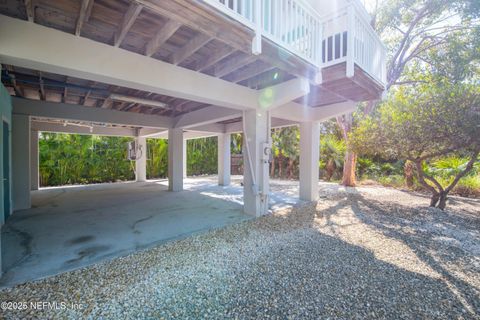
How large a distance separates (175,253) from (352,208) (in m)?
4.80

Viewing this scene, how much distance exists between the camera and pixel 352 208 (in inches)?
229

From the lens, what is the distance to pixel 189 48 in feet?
10.3

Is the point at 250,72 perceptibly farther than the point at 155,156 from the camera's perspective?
No

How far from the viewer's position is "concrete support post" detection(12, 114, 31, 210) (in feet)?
18.0

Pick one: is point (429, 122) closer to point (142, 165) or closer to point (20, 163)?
point (20, 163)

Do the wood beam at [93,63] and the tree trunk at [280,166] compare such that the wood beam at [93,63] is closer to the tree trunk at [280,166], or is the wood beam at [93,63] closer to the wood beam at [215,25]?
the wood beam at [215,25]

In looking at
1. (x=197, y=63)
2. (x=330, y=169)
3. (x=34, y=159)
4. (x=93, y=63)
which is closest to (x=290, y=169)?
(x=330, y=169)

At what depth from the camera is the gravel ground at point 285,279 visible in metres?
1.98

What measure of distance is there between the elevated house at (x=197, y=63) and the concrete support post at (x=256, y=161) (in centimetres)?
2

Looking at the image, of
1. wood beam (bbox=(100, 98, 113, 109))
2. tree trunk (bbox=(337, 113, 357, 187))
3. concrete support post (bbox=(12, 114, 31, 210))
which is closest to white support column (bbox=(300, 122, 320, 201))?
tree trunk (bbox=(337, 113, 357, 187))

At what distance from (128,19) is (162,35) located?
0.42 metres

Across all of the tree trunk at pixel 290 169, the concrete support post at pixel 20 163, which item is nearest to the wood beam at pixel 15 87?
the concrete support post at pixel 20 163

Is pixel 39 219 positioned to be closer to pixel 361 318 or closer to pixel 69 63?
pixel 69 63

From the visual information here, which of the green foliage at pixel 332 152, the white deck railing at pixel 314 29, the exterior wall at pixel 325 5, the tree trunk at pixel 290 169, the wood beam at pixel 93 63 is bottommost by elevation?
the tree trunk at pixel 290 169
